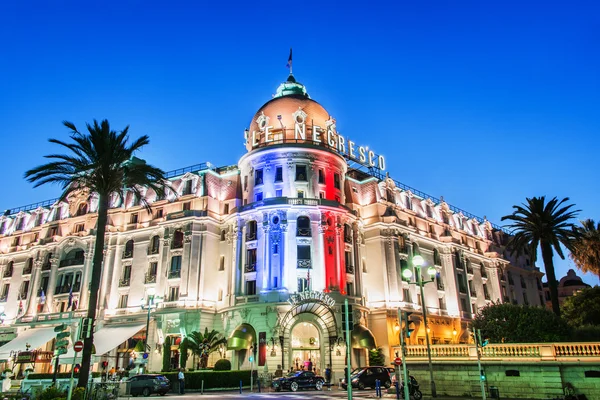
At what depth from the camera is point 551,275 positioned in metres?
48.2

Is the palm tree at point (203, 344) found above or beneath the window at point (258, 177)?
beneath

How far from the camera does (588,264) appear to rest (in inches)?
2194

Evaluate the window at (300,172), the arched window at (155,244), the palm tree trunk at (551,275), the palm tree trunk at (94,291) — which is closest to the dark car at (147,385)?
the palm tree trunk at (94,291)

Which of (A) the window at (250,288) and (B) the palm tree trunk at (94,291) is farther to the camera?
(A) the window at (250,288)

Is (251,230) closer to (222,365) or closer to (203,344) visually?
(203,344)

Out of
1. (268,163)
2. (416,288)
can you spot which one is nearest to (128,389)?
(268,163)

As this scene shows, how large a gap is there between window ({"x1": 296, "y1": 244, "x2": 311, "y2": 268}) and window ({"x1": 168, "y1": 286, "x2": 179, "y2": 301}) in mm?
14478

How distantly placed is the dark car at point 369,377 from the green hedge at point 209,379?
9321 millimetres

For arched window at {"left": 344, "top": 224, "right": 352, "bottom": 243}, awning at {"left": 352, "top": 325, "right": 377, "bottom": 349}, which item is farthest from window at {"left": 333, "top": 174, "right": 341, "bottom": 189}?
awning at {"left": 352, "top": 325, "right": 377, "bottom": 349}

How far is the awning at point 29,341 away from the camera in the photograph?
54.3 metres

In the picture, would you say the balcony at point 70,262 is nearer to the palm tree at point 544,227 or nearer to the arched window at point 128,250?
the arched window at point 128,250

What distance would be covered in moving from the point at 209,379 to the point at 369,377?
1295 centimetres

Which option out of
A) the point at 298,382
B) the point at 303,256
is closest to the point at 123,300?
the point at 303,256

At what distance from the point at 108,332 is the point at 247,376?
20.4 m
